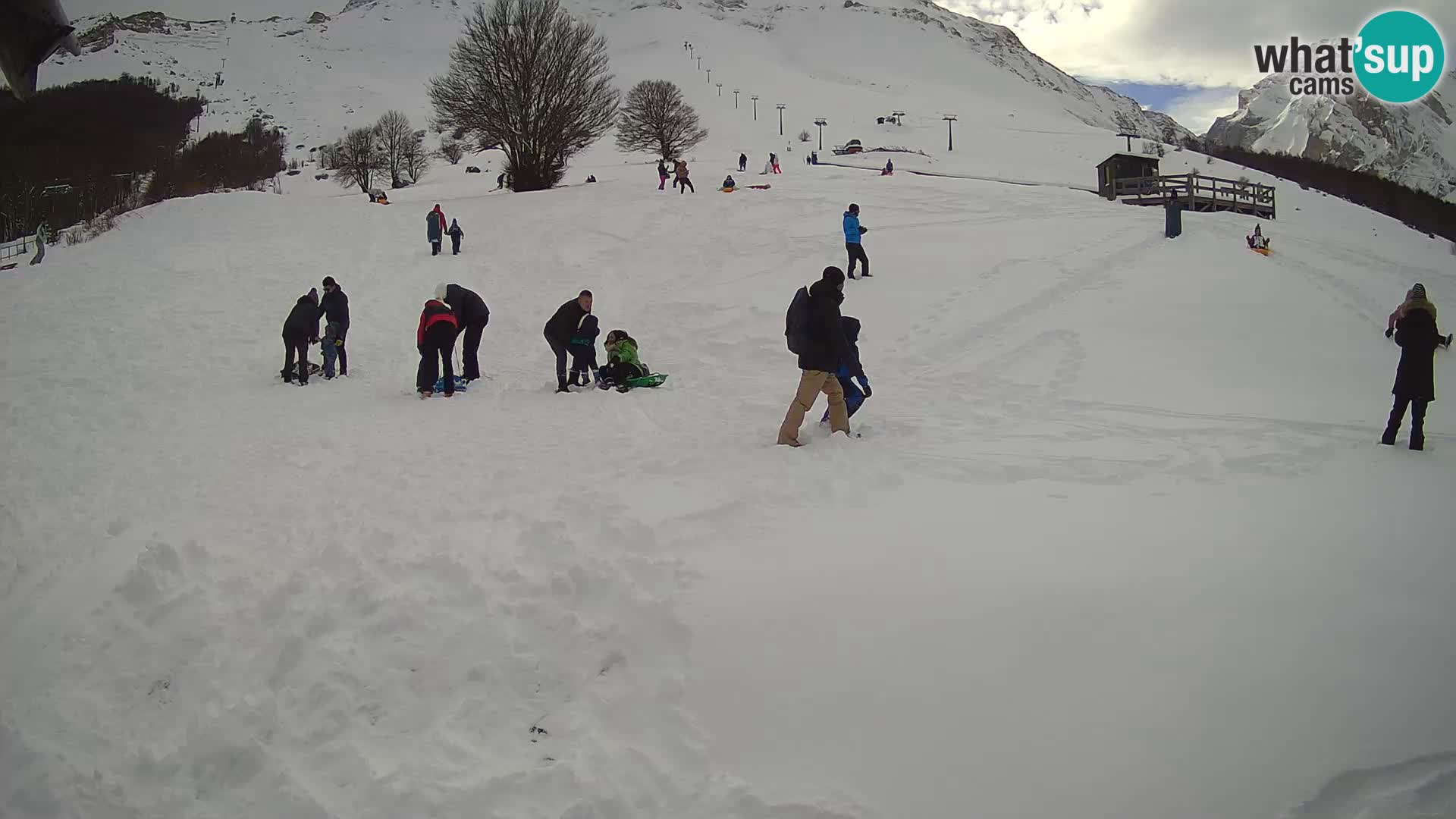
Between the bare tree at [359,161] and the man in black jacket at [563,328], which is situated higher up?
the bare tree at [359,161]

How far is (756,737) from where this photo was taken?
3570 millimetres

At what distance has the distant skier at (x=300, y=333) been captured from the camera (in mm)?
11070

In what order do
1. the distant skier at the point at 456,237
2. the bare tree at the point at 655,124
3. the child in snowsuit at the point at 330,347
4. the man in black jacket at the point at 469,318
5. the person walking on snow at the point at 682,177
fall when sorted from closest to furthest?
1. the man in black jacket at the point at 469,318
2. the child in snowsuit at the point at 330,347
3. the distant skier at the point at 456,237
4. the person walking on snow at the point at 682,177
5. the bare tree at the point at 655,124

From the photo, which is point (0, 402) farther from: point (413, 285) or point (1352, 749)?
point (1352, 749)

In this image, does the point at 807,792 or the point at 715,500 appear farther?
the point at 715,500

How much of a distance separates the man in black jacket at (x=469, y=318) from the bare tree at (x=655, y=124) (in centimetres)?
5035

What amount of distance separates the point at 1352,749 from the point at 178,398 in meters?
11.9

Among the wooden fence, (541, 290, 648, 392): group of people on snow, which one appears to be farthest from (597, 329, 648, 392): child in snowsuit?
the wooden fence

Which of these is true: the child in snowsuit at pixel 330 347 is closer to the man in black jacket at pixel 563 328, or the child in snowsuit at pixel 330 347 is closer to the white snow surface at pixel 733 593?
the white snow surface at pixel 733 593

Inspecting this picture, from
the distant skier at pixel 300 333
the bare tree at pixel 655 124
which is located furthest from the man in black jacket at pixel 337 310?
the bare tree at pixel 655 124

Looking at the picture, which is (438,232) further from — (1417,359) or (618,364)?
(1417,359)

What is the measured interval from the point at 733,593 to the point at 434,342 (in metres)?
7.04

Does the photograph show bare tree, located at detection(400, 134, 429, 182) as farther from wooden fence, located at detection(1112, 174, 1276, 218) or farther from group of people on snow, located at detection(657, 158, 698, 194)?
Answer: wooden fence, located at detection(1112, 174, 1276, 218)

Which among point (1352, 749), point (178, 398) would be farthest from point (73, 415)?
point (1352, 749)
